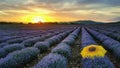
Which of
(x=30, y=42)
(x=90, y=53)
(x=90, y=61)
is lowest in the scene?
(x=30, y=42)

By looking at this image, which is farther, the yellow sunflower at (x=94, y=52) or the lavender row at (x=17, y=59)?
the lavender row at (x=17, y=59)

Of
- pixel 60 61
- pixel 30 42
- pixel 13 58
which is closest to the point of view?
pixel 60 61

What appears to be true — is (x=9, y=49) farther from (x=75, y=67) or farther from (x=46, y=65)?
(x=46, y=65)

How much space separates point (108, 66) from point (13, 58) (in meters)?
3.35

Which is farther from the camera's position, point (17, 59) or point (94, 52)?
point (17, 59)

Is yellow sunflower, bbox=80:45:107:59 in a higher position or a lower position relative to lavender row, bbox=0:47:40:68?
higher

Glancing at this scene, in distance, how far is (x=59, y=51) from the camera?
9406 millimetres

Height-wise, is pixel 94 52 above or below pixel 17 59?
above

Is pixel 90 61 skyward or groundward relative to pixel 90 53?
groundward

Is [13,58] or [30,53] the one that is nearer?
[13,58]

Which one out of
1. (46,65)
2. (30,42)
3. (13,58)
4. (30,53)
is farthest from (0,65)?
(30,42)

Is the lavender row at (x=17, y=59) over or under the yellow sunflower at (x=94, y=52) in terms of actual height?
under

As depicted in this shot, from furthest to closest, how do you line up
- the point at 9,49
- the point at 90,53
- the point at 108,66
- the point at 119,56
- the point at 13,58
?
the point at 9,49, the point at 119,56, the point at 13,58, the point at 108,66, the point at 90,53

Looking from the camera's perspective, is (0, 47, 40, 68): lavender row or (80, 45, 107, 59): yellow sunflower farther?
(0, 47, 40, 68): lavender row
